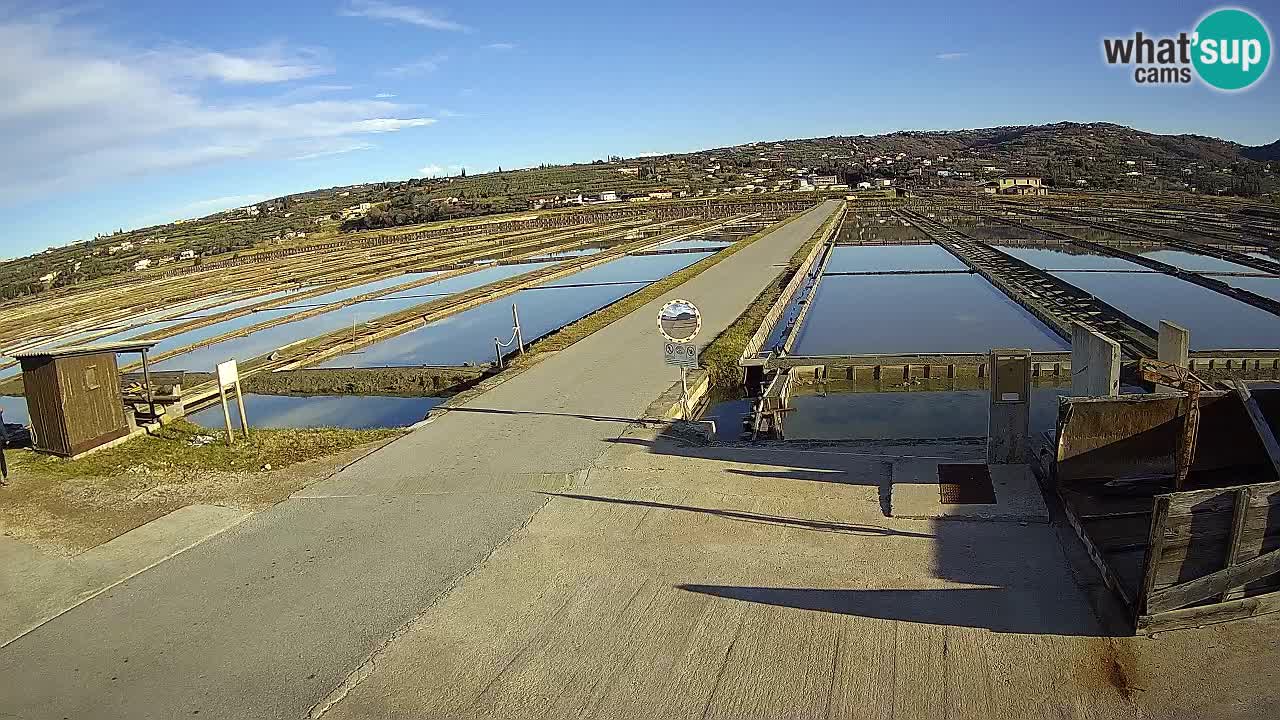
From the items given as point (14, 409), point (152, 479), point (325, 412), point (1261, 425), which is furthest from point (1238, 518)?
point (14, 409)

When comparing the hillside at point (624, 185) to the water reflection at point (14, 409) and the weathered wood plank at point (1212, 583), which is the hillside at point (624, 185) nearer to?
the water reflection at point (14, 409)

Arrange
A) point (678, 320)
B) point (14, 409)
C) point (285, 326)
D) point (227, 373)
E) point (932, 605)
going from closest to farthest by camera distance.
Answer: point (932, 605)
point (227, 373)
point (678, 320)
point (14, 409)
point (285, 326)

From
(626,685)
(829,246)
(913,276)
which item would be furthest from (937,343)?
(829,246)

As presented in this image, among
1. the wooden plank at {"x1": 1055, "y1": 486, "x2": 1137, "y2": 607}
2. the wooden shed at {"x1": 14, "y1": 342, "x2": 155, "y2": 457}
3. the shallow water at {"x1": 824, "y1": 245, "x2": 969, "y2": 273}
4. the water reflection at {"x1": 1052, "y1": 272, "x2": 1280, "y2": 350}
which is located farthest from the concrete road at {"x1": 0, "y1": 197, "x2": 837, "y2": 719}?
the shallow water at {"x1": 824, "y1": 245, "x2": 969, "y2": 273}

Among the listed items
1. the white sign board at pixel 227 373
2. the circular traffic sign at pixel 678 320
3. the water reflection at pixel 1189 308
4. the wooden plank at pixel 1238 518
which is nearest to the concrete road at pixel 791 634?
the wooden plank at pixel 1238 518

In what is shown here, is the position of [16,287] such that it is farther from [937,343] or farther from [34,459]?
[937,343]

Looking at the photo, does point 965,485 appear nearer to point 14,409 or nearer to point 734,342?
point 734,342
